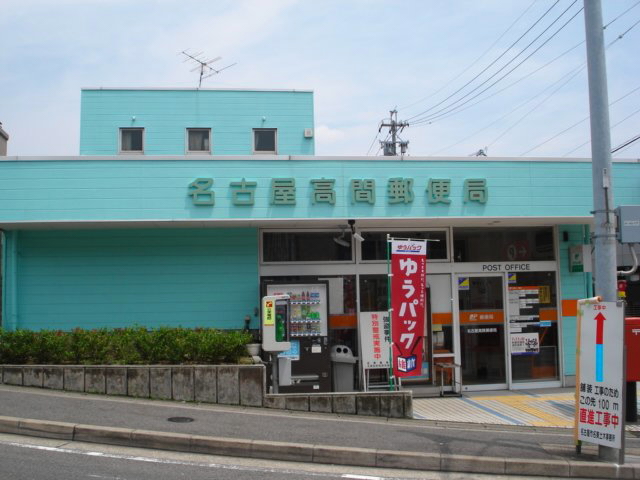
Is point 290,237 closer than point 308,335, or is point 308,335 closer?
point 308,335

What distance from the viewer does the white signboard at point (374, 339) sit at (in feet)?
40.2

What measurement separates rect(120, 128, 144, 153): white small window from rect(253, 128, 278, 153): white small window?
282 centimetres

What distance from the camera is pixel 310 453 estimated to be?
→ 7.73 meters

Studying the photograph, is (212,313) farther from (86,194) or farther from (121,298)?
(86,194)

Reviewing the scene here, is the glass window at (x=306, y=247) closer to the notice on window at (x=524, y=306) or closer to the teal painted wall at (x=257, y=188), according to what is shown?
the teal painted wall at (x=257, y=188)

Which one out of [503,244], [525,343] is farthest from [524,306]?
[503,244]

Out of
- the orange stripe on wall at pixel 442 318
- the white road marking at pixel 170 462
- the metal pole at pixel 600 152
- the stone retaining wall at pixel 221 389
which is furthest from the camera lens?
the orange stripe on wall at pixel 442 318

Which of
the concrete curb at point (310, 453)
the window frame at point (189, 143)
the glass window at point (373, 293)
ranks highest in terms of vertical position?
the window frame at point (189, 143)

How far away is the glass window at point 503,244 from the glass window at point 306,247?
2.59 meters

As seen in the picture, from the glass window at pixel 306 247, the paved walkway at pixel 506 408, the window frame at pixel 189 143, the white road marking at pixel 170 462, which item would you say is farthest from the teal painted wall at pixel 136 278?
the white road marking at pixel 170 462

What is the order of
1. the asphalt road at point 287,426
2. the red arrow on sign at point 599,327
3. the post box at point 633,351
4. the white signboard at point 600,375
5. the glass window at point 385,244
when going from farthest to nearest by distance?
the glass window at point 385,244
the post box at point 633,351
the asphalt road at point 287,426
the red arrow on sign at point 599,327
the white signboard at point 600,375

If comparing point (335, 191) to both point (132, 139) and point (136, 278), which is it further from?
point (132, 139)

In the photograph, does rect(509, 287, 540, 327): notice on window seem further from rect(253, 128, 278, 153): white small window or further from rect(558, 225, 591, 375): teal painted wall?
rect(253, 128, 278, 153): white small window

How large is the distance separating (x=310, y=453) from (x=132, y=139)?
1013cm
